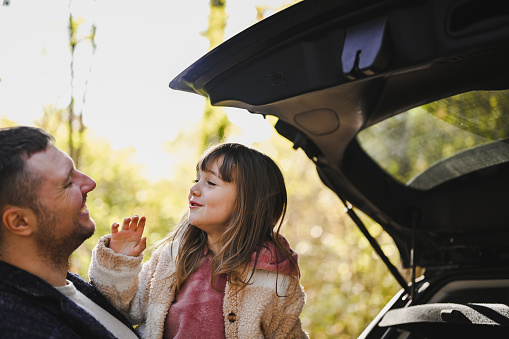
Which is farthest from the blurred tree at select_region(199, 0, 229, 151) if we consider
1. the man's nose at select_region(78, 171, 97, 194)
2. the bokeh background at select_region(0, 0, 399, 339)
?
the man's nose at select_region(78, 171, 97, 194)

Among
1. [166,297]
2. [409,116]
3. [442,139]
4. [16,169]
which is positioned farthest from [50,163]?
[442,139]

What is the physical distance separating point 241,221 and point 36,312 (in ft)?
2.66

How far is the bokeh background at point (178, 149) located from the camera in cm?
580

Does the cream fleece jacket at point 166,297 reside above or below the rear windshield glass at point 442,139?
below

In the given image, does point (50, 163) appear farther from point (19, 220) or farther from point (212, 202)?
point (212, 202)

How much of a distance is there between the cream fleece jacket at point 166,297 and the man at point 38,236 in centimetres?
22

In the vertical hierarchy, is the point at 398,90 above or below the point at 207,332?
above

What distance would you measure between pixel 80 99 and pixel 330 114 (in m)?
2.15

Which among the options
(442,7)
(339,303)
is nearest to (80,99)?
(442,7)

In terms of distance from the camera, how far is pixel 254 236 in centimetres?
199

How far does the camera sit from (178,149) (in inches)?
271

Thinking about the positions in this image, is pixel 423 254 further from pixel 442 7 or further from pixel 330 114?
pixel 442 7

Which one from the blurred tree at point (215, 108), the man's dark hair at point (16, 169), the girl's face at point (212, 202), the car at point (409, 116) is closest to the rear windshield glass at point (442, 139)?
the car at point (409, 116)

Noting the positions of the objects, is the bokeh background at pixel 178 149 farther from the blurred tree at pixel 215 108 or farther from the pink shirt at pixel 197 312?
the pink shirt at pixel 197 312
